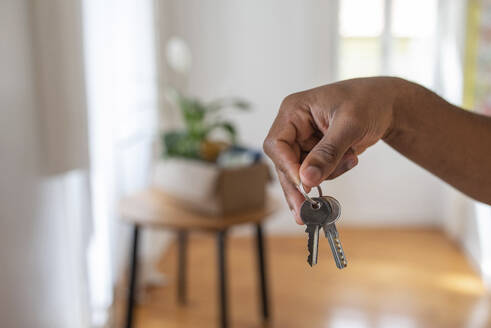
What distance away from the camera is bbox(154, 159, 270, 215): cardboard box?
1474mm

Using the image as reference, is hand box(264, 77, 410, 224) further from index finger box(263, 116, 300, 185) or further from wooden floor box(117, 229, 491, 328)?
wooden floor box(117, 229, 491, 328)

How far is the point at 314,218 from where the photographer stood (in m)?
0.50

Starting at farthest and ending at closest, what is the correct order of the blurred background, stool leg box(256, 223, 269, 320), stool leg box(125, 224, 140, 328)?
1. stool leg box(256, 223, 269, 320)
2. stool leg box(125, 224, 140, 328)
3. the blurred background

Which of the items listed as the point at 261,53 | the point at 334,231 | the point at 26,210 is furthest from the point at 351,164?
the point at 261,53

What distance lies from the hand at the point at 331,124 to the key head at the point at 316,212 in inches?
1.3

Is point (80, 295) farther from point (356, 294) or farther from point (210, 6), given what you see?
point (210, 6)

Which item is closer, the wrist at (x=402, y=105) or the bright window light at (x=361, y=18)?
the wrist at (x=402, y=105)

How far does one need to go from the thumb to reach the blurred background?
0.70 meters

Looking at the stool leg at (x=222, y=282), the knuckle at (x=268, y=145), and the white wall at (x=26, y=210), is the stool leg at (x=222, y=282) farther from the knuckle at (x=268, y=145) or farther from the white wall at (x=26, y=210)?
the knuckle at (x=268, y=145)

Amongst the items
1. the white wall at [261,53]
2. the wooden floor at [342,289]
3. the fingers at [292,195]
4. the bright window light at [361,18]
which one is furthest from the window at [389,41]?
the fingers at [292,195]

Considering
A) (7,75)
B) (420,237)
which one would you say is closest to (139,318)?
(7,75)

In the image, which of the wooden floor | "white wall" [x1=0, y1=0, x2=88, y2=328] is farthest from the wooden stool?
the wooden floor

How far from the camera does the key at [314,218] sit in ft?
1.64

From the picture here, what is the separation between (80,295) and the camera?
53.5 inches
